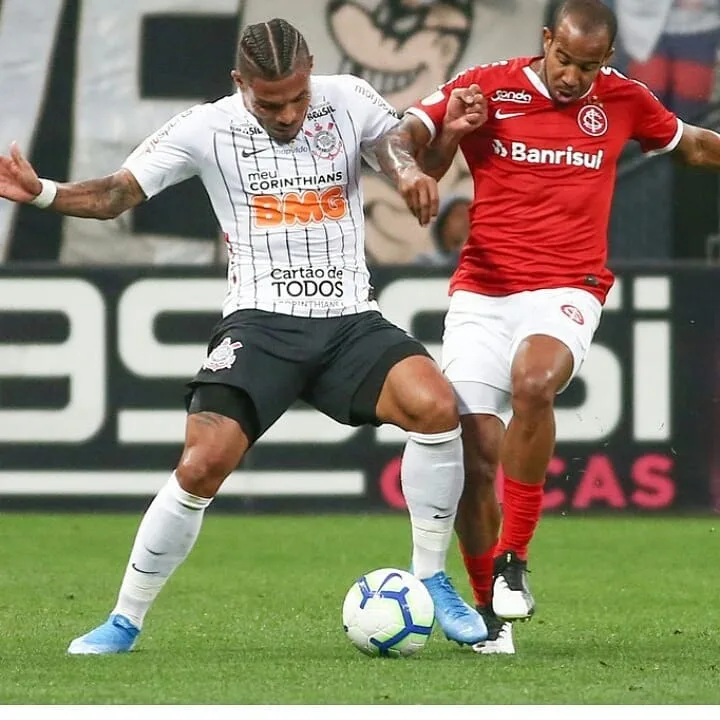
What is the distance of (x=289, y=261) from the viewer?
6.32 m

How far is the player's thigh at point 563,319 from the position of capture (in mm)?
6363

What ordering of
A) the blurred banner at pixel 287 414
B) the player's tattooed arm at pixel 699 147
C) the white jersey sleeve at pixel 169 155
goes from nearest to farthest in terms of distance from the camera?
1. the white jersey sleeve at pixel 169 155
2. the player's tattooed arm at pixel 699 147
3. the blurred banner at pixel 287 414

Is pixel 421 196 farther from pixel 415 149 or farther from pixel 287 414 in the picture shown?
pixel 287 414

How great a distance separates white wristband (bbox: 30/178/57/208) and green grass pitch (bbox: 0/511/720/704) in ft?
4.56

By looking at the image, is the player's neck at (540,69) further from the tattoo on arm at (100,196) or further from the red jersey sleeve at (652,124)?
the tattoo on arm at (100,196)

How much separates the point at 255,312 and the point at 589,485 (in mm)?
5239

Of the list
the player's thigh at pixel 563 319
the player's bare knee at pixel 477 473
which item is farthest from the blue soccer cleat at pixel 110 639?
the player's thigh at pixel 563 319

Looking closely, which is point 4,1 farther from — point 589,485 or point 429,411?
point 429,411

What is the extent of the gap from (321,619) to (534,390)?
1.49 metres

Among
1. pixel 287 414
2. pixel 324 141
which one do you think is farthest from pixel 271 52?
pixel 287 414

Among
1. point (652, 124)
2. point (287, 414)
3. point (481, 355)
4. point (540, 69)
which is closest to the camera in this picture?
point (481, 355)

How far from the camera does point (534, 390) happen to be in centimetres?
619

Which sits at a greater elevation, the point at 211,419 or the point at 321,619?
the point at 211,419
